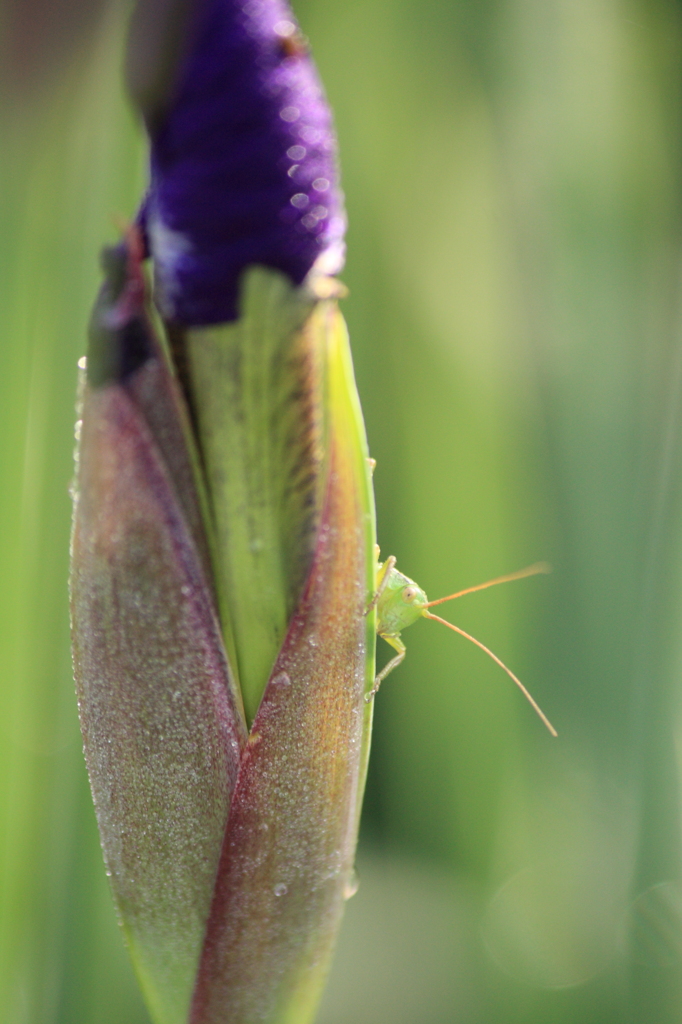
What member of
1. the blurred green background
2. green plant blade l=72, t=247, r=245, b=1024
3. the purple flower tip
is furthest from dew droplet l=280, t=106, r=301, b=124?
the blurred green background

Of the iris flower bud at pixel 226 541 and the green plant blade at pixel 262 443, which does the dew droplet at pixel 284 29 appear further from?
the green plant blade at pixel 262 443

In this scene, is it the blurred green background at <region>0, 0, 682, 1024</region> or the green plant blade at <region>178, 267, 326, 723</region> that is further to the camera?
the blurred green background at <region>0, 0, 682, 1024</region>

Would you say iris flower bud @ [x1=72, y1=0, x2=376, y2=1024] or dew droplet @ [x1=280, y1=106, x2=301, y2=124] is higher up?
dew droplet @ [x1=280, y1=106, x2=301, y2=124]

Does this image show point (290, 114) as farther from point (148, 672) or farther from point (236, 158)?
point (148, 672)

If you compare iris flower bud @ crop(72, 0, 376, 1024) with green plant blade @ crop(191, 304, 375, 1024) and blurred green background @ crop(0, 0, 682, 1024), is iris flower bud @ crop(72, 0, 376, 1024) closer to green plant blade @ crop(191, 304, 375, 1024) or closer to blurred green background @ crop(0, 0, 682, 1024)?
green plant blade @ crop(191, 304, 375, 1024)

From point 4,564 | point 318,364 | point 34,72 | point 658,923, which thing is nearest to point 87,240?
point 34,72

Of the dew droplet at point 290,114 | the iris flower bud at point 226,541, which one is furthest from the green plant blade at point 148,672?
the dew droplet at point 290,114

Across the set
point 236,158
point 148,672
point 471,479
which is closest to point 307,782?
point 148,672
